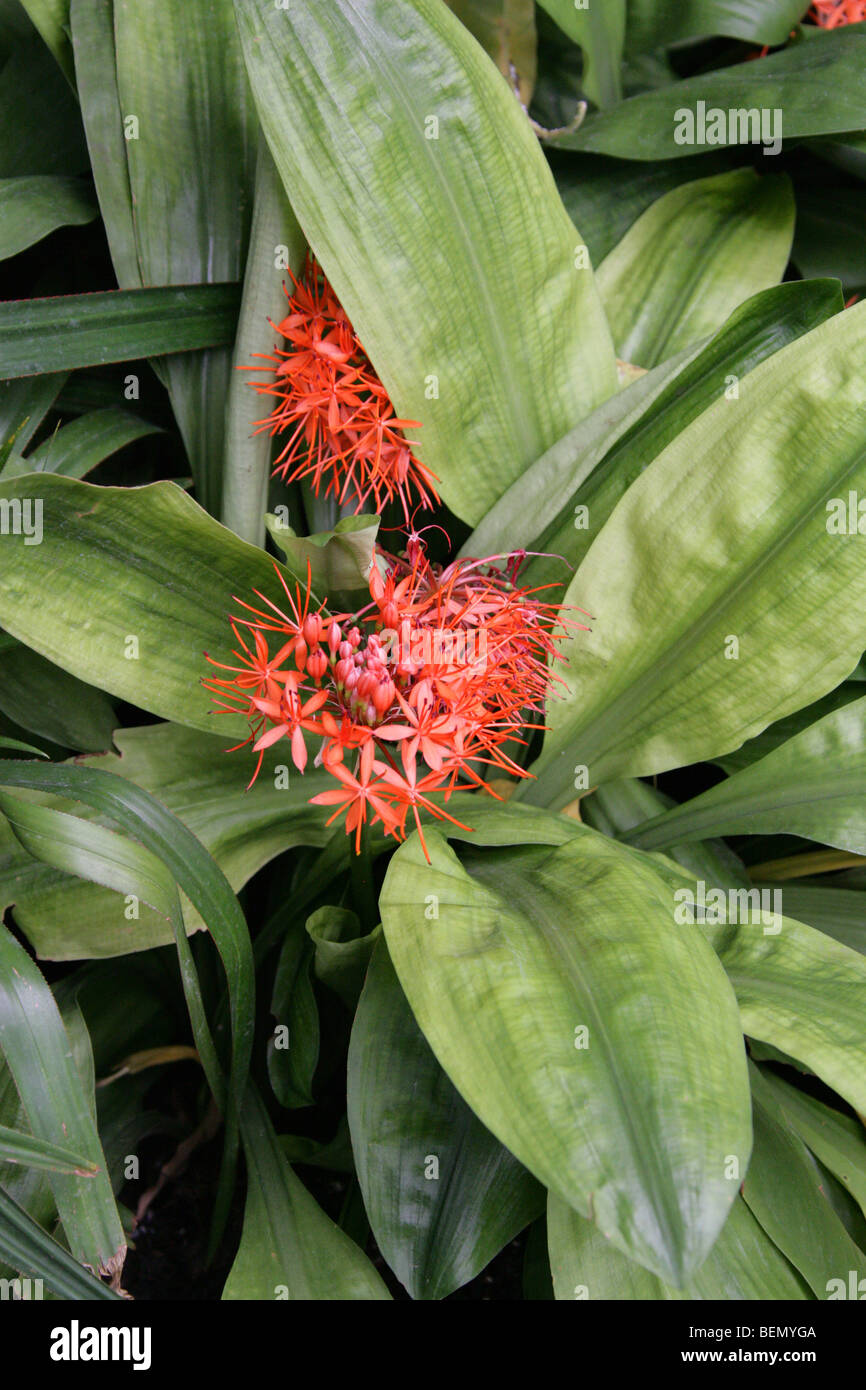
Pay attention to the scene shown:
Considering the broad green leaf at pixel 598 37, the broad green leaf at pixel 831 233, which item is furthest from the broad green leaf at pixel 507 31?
the broad green leaf at pixel 831 233

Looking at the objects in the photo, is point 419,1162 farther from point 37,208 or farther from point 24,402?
point 37,208

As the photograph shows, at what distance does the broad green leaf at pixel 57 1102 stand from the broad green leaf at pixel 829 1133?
44 cm

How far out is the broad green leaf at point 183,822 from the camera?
65 cm

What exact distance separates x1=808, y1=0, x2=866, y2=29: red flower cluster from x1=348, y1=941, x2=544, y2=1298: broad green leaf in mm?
1049

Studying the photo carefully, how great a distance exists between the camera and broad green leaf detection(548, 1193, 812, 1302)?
58 cm

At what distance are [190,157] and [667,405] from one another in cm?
41

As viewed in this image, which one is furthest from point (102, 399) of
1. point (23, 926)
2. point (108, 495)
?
point (23, 926)

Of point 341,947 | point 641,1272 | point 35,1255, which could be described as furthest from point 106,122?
point 641,1272

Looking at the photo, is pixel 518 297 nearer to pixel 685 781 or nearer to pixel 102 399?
pixel 102 399

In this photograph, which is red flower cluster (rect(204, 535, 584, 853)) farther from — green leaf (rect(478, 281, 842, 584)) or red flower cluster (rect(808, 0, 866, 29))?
red flower cluster (rect(808, 0, 866, 29))

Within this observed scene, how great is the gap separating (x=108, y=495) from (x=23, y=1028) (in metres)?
0.30

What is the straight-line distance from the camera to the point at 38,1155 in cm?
48

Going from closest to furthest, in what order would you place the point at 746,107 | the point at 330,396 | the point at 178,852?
the point at 178,852 → the point at 330,396 → the point at 746,107

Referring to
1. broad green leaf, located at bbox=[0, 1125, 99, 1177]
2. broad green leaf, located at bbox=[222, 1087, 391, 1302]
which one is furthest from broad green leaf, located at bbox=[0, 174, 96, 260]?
broad green leaf, located at bbox=[222, 1087, 391, 1302]
